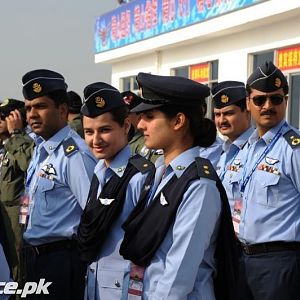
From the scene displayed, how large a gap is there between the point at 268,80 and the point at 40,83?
1351 mm

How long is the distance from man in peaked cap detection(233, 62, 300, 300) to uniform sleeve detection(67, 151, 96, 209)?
0.93 meters

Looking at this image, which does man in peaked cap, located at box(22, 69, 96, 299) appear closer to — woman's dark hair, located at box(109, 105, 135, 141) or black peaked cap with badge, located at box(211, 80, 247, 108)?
woman's dark hair, located at box(109, 105, 135, 141)

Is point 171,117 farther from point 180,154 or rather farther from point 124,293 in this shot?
point 124,293

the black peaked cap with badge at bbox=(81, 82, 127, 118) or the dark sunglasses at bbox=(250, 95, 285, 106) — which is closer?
the black peaked cap with badge at bbox=(81, 82, 127, 118)

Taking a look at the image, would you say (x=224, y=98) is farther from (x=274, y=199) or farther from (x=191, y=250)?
(x=191, y=250)

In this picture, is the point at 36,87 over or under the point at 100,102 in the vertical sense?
over

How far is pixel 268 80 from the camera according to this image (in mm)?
3404

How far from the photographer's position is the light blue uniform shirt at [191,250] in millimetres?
2012

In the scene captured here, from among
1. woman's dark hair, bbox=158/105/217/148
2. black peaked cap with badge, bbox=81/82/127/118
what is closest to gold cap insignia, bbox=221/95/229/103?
black peaked cap with badge, bbox=81/82/127/118

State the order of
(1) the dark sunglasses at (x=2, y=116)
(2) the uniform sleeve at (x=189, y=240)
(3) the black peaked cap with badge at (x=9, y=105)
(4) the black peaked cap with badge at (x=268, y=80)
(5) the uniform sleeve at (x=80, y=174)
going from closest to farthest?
(2) the uniform sleeve at (x=189, y=240), (5) the uniform sleeve at (x=80, y=174), (4) the black peaked cap with badge at (x=268, y=80), (3) the black peaked cap with badge at (x=9, y=105), (1) the dark sunglasses at (x=2, y=116)

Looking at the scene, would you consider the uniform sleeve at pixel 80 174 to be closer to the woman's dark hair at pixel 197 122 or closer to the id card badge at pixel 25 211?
the id card badge at pixel 25 211

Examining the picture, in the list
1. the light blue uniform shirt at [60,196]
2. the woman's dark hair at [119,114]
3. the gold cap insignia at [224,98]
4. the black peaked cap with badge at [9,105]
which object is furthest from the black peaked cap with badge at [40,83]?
the black peaked cap with badge at [9,105]

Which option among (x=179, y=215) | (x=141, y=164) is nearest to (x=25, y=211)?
(x=141, y=164)

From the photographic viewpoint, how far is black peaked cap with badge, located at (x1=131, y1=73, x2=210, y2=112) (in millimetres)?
2168
